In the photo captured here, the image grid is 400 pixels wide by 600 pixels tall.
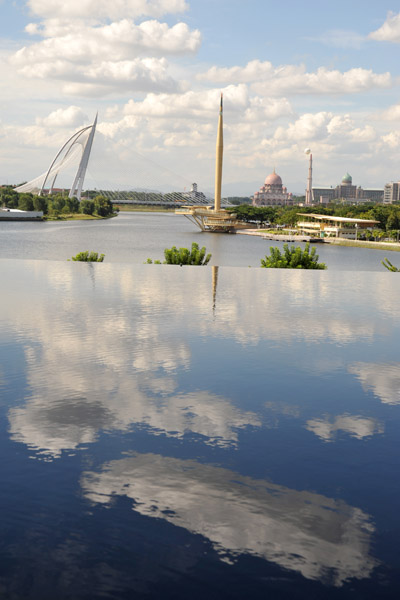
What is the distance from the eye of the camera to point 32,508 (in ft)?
13.8

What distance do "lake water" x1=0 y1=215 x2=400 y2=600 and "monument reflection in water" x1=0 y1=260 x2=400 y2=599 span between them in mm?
15

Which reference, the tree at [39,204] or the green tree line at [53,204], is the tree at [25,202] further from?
the tree at [39,204]

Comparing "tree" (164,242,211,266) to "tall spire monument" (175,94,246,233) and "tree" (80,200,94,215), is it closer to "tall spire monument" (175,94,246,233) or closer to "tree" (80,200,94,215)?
"tall spire monument" (175,94,246,233)

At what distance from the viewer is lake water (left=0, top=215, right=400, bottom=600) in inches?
142

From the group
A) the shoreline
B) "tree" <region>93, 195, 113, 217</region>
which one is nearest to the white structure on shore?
"tree" <region>93, 195, 113, 217</region>

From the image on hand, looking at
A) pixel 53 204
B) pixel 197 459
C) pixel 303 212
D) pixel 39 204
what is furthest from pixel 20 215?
pixel 197 459

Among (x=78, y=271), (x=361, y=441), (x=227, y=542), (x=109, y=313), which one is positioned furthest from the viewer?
(x=78, y=271)

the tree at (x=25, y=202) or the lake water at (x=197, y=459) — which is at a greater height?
the tree at (x=25, y=202)

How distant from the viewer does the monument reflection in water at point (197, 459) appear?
11.9ft

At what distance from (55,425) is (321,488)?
8.23ft

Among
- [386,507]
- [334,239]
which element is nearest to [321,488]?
[386,507]

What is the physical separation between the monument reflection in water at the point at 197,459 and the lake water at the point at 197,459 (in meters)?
0.01

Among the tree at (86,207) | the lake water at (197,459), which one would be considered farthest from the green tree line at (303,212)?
the lake water at (197,459)

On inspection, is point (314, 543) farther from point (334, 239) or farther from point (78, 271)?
point (334, 239)
